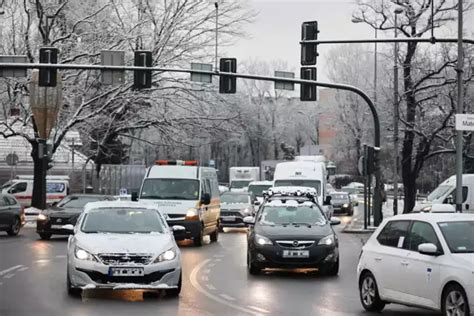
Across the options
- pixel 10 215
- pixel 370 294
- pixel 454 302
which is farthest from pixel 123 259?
pixel 10 215

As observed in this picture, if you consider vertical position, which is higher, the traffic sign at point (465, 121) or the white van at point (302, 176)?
the traffic sign at point (465, 121)

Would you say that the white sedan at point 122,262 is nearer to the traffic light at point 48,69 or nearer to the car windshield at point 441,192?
the traffic light at point 48,69

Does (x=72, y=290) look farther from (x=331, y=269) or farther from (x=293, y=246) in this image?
(x=331, y=269)

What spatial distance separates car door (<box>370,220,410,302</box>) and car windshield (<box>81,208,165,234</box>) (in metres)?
4.18

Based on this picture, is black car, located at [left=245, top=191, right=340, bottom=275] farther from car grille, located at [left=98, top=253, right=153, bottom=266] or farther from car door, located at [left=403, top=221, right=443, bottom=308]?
car door, located at [left=403, top=221, right=443, bottom=308]

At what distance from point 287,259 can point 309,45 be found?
780 cm

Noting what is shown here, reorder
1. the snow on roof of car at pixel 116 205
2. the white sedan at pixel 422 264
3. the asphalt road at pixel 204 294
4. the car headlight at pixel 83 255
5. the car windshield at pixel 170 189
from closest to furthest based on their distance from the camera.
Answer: the white sedan at pixel 422 264, the asphalt road at pixel 204 294, the car headlight at pixel 83 255, the snow on roof of car at pixel 116 205, the car windshield at pixel 170 189

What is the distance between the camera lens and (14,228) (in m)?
31.7

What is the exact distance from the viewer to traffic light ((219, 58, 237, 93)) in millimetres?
28625

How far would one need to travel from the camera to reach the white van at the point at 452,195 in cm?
3077

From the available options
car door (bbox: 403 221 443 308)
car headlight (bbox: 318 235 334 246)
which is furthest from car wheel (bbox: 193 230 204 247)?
car door (bbox: 403 221 443 308)

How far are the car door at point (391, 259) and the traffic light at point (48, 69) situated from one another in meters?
16.6

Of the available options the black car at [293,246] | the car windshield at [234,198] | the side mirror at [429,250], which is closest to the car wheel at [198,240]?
the black car at [293,246]

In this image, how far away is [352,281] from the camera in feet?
57.4
